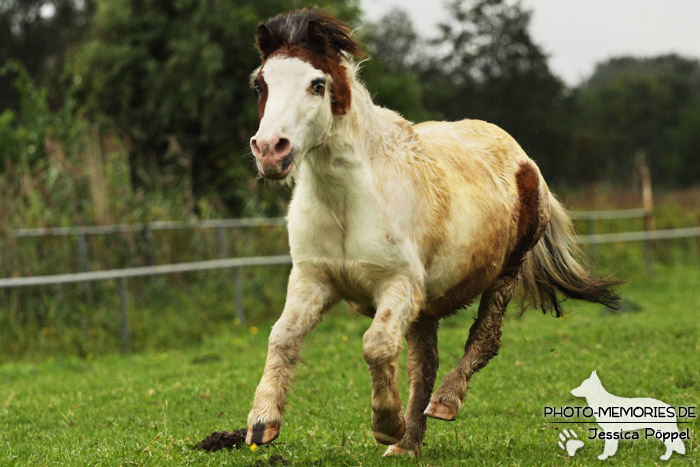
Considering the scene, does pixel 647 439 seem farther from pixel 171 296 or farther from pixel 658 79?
pixel 658 79

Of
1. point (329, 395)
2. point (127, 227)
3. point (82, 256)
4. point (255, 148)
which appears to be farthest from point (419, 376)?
point (127, 227)

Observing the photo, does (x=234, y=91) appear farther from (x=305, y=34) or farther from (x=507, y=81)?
(x=507, y=81)

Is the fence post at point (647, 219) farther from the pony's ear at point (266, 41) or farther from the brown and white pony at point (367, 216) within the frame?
the pony's ear at point (266, 41)

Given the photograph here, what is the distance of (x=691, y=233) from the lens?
63.0 feet

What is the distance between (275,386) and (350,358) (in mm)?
5372

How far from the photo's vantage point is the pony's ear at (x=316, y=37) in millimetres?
4168

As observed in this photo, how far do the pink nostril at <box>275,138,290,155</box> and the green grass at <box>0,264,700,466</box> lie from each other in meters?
1.24

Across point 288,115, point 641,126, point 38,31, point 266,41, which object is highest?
point 38,31

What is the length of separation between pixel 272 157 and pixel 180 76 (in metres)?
18.5

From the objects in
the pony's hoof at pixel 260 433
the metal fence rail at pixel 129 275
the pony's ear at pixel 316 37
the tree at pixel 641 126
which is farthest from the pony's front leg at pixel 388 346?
the tree at pixel 641 126

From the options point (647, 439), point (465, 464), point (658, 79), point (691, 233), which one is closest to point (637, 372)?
point (647, 439)

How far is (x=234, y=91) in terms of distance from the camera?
21.9 meters

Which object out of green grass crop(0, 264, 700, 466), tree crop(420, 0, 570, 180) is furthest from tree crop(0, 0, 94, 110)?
green grass crop(0, 264, 700, 466)

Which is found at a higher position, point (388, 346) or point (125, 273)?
point (388, 346)
